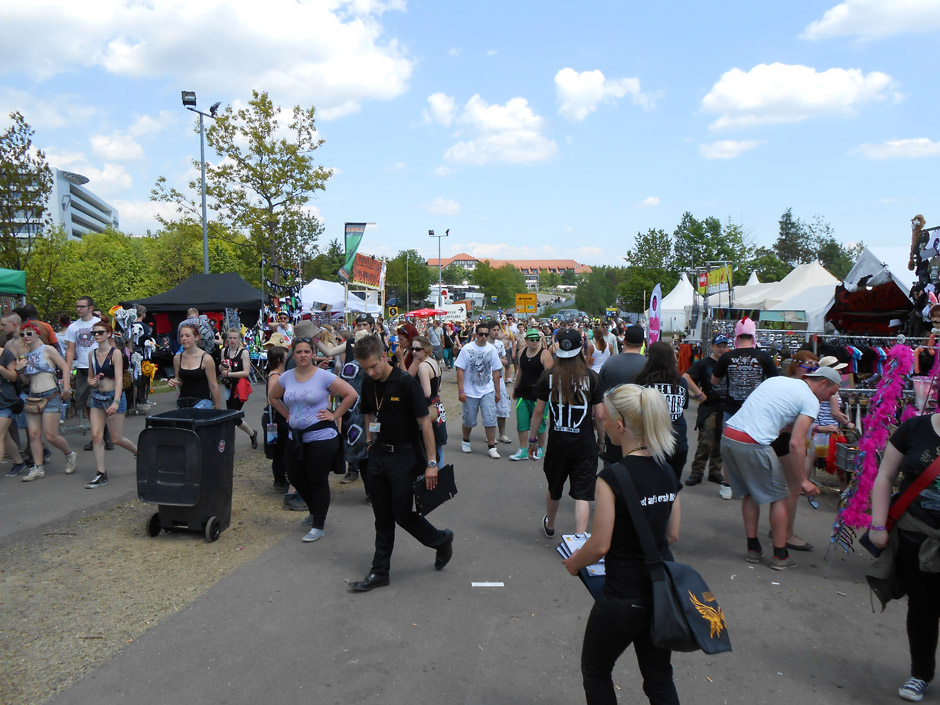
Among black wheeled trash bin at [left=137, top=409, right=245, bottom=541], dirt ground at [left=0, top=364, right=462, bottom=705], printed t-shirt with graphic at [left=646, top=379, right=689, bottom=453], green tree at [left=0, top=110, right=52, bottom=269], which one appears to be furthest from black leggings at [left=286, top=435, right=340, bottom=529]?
green tree at [left=0, top=110, right=52, bottom=269]

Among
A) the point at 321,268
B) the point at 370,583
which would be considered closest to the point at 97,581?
the point at 370,583

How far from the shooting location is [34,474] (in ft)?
23.9

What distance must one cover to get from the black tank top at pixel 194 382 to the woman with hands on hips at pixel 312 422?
190cm

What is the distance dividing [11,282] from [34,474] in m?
6.32

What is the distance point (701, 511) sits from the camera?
6383 mm

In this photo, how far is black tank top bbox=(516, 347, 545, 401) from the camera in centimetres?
812

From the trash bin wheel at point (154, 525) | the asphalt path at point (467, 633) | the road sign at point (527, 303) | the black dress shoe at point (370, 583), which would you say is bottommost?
the asphalt path at point (467, 633)

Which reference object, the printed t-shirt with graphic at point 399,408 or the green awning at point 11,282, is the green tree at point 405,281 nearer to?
the green awning at point 11,282

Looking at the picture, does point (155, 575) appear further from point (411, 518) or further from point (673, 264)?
point (673, 264)

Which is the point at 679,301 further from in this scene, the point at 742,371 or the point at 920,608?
the point at 920,608

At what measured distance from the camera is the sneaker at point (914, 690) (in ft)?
10.5

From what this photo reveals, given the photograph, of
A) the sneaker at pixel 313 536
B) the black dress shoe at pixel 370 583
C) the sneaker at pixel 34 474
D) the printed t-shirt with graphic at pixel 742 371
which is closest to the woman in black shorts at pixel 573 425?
the black dress shoe at pixel 370 583

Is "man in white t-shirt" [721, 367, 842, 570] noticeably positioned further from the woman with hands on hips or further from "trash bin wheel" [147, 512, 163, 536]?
"trash bin wheel" [147, 512, 163, 536]

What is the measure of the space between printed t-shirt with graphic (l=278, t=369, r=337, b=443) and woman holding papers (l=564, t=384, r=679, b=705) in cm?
330
